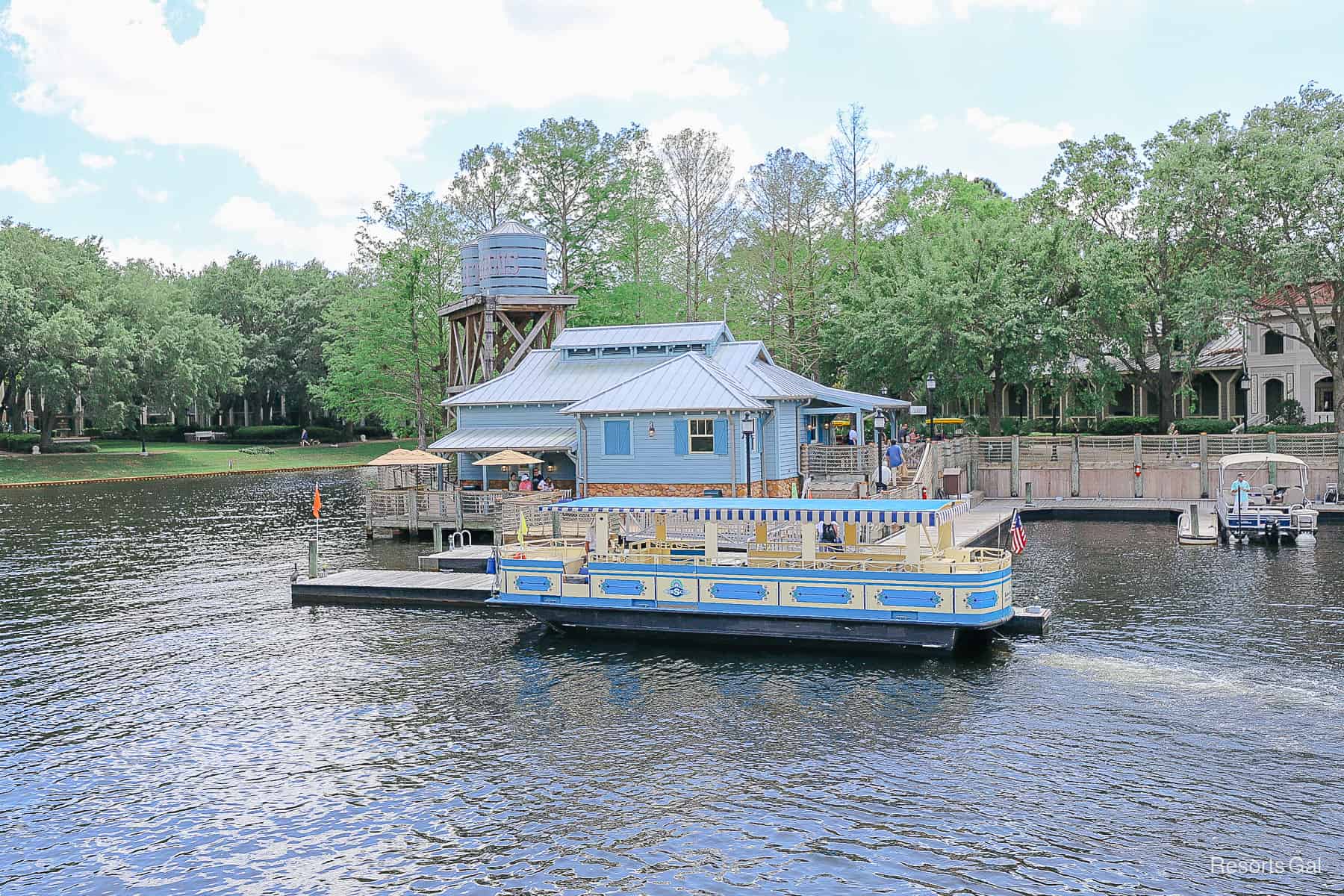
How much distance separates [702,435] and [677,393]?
6.74ft

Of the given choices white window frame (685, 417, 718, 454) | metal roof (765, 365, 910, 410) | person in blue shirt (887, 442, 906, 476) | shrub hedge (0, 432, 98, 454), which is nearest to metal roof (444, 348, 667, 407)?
metal roof (765, 365, 910, 410)

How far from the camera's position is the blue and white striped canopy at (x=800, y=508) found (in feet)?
78.9

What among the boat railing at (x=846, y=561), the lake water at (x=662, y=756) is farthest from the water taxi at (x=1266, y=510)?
the boat railing at (x=846, y=561)

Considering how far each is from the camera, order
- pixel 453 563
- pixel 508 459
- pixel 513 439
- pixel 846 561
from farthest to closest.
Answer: pixel 513 439 → pixel 508 459 → pixel 453 563 → pixel 846 561

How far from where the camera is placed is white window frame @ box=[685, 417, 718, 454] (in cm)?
4103

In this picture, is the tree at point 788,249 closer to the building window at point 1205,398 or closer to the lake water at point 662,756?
the building window at point 1205,398

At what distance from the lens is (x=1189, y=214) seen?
4941cm

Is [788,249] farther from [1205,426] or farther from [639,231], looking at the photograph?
[1205,426]

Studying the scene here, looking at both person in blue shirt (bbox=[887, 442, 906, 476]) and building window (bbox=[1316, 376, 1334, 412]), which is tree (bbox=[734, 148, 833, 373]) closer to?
person in blue shirt (bbox=[887, 442, 906, 476])

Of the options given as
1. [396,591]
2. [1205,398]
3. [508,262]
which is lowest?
[396,591]

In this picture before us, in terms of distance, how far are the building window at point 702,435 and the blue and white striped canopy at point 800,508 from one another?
1364cm

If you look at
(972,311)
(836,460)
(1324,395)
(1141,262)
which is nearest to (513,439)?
(836,460)

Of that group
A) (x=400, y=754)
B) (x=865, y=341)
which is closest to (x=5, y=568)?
(x=400, y=754)

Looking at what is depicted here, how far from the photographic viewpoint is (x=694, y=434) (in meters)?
41.2
